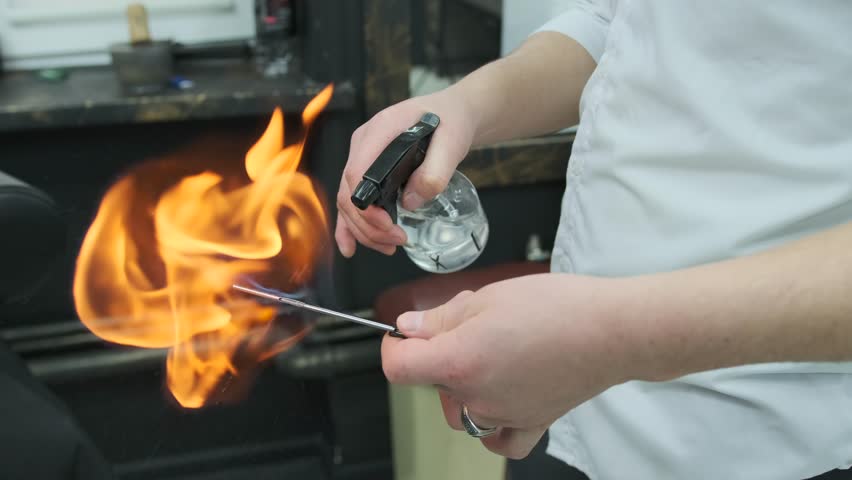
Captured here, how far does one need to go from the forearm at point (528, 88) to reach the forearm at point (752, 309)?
372 mm

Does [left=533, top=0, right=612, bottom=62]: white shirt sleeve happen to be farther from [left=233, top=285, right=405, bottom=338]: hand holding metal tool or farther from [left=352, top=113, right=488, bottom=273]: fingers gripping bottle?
[left=233, top=285, right=405, bottom=338]: hand holding metal tool

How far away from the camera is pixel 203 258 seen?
3.48ft

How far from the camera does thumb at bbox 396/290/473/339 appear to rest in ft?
2.17

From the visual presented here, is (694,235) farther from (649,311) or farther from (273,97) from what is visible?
(273,97)

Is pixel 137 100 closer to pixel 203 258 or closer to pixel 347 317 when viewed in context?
pixel 203 258

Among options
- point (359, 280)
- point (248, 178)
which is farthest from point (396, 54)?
point (359, 280)

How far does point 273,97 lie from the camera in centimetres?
160

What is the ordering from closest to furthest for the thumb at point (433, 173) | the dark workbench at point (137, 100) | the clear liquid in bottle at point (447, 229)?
the thumb at point (433, 173)
the clear liquid in bottle at point (447, 229)
the dark workbench at point (137, 100)

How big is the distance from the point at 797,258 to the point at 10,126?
60.2 inches

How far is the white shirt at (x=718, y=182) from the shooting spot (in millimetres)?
671

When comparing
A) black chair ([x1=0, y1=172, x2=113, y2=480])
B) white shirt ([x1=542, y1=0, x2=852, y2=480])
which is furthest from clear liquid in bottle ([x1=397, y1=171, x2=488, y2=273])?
black chair ([x1=0, y1=172, x2=113, y2=480])

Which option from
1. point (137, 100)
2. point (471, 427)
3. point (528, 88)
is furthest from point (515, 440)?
point (137, 100)

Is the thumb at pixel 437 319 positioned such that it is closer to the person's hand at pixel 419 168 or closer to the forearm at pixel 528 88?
the person's hand at pixel 419 168

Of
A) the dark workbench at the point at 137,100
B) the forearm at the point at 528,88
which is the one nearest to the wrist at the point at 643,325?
the forearm at the point at 528,88
